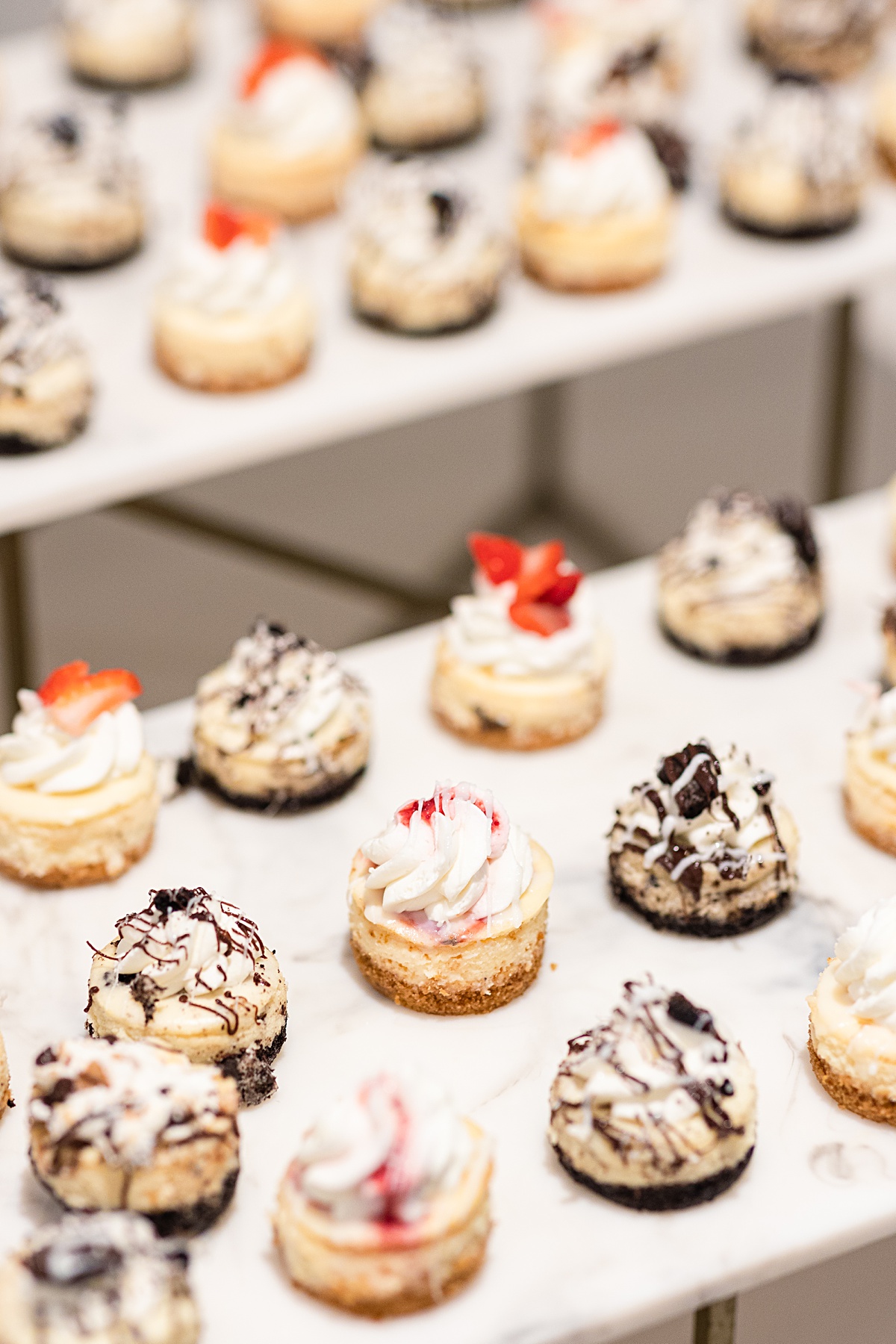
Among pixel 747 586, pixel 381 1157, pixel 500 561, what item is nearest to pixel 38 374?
pixel 500 561

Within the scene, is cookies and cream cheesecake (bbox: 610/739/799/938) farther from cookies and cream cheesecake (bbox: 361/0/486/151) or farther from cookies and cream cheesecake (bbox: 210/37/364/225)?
cookies and cream cheesecake (bbox: 361/0/486/151)

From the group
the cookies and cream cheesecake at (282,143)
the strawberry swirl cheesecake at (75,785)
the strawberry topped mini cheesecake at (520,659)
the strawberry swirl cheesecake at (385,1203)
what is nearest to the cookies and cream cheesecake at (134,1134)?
the strawberry swirl cheesecake at (385,1203)

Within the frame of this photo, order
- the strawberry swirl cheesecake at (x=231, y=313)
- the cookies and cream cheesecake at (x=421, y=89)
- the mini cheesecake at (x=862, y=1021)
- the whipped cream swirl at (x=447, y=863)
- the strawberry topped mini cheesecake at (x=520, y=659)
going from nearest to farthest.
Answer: the mini cheesecake at (x=862, y=1021)
the whipped cream swirl at (x=447, y=863)
the strawberry topped mini cheesecake at (x=520, y=659)
the strawberry swirl cheesecake at (x=231, y=313)
the cookies and cream cheesecake at (x=421, y=89)

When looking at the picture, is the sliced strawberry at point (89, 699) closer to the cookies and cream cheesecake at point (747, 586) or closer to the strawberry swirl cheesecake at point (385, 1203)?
the strawberry swirl cheesecake at point (385, 1203)

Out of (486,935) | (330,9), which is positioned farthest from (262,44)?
(486,935)

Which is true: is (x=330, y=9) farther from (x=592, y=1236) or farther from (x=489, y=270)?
(x=592, y=1236)

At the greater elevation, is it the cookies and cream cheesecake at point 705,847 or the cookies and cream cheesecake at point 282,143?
the cookies and cream cheesecake at point 282,143
